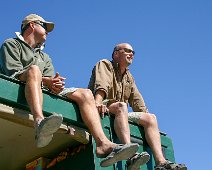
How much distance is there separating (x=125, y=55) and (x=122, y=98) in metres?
0.65

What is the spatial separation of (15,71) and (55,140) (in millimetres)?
1158

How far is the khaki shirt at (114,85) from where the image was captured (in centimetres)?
678

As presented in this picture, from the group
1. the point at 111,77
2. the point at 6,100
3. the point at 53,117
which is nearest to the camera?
the point at 53,117

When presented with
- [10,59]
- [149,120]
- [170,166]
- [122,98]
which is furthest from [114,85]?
[10,59]

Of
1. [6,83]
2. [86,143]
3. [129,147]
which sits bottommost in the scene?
[129,147]

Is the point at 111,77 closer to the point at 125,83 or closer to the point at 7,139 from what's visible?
the point at 125,83

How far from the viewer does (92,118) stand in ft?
18.7

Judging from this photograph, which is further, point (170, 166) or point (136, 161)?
point (170, 166)

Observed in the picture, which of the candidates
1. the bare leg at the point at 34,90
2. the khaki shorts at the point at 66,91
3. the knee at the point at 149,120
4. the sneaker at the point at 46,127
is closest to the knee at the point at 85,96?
the khaki shorts at the point at 66,91

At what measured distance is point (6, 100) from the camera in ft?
18.1

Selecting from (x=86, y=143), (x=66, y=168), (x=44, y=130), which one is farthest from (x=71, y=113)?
(x=44, y=130)

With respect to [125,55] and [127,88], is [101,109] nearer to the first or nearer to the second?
[127,88]

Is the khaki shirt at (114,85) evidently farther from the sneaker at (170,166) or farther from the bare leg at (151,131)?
the sneaker at (170,166)

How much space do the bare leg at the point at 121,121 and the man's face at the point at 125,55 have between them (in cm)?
105
